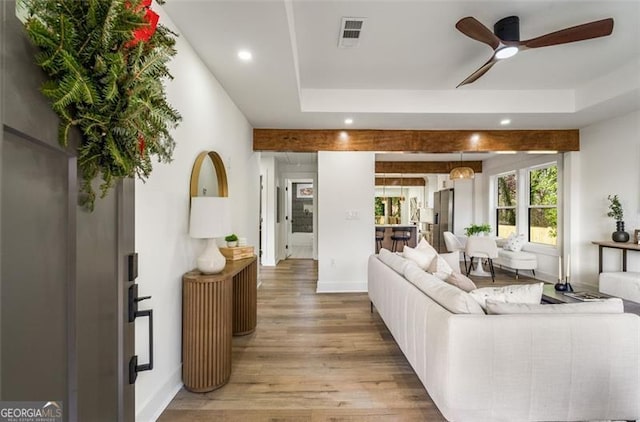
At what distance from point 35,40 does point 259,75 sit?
2452 millimetres

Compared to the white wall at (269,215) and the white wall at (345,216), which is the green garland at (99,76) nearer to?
the white wall at (345,216)

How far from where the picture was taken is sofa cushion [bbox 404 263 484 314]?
1.60m

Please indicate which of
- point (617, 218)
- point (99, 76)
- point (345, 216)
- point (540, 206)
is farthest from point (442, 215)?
point (99, 76)

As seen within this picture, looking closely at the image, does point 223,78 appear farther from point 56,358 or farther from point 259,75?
point 56,358

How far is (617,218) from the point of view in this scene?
4.18m

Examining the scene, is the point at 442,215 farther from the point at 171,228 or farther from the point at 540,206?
the point at 171,228

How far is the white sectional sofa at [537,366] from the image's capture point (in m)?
1.49

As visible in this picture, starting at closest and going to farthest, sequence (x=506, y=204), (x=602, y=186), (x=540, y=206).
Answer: (x=602, y=186)
(x=540, y=206)
(x=506, y=204)

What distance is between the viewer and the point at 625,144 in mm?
4141

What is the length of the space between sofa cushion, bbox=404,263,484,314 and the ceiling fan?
75.2 inches

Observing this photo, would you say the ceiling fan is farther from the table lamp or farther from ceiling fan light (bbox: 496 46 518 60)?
the table lamp

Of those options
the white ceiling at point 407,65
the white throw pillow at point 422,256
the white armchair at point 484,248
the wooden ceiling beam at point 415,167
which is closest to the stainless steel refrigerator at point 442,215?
the wooden ceiling beam at point 415,167

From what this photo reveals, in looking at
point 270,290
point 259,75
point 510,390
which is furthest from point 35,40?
point 270,290

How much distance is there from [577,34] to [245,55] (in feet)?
8.64
